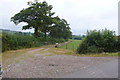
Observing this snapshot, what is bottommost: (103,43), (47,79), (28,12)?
(47,79)

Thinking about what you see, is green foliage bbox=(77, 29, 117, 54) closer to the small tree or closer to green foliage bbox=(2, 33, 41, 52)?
green foliage bbox=(2, 33, 41, 52)

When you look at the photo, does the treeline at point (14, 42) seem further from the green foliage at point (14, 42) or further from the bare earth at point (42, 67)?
the bare earth at point (42, 67)

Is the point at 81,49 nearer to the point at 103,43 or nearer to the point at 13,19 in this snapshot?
the point at 103,43

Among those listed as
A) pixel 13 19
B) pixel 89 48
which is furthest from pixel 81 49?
pixel 13 19

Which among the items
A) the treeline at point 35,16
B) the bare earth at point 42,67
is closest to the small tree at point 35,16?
the treeline at point 35,16

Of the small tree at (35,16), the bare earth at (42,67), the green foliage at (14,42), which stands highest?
the small tree at (35,16)

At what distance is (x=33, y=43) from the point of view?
26438 mm

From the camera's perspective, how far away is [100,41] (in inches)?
584

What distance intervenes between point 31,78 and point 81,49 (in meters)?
11.0

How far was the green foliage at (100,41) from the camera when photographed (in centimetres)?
1480

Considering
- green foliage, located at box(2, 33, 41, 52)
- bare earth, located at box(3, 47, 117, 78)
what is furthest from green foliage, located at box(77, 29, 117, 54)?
green foliage, located at box(2, 33, 41, 52)

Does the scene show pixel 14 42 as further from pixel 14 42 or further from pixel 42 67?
pixel 42 67

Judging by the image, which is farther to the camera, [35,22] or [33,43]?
[35,22]

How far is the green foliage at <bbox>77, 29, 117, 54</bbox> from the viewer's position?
1480 centimetres
